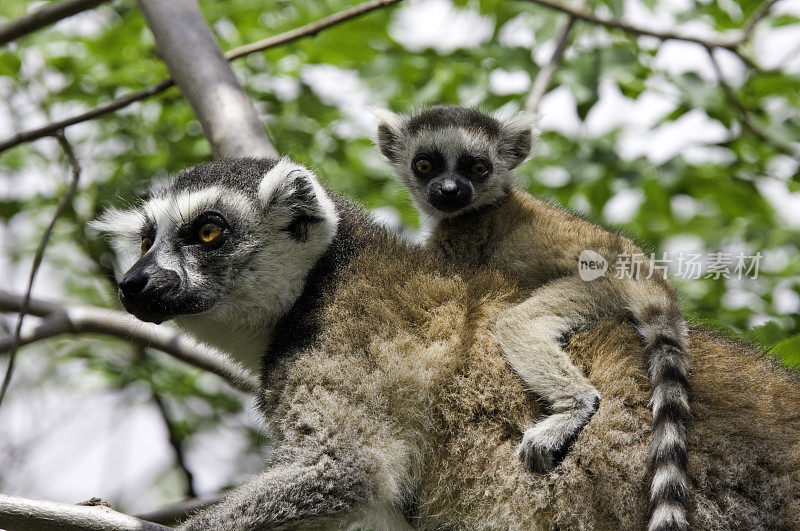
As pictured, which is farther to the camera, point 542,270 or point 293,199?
point 542,270

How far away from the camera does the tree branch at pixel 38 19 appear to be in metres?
4.04

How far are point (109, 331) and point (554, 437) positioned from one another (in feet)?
10.6

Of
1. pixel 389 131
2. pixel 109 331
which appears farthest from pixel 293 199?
pixel 389 131

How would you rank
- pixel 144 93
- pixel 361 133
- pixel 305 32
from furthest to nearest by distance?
pixel 361 133 < pixel 305 32 < pixel 144 93

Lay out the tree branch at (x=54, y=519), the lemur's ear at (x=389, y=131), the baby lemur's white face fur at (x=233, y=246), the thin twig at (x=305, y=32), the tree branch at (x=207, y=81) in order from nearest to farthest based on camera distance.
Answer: the tree branch at (x=54, y=519) < the baby lemur's white face fur at (x=233, y=246) < the tree branch at (x=207, y=81) < the thin twig at (x=305, y=32) < the lemur's ear at (x=389, y=131)

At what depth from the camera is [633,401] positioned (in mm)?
3082

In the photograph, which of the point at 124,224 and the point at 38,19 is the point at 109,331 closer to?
the point at 124,224

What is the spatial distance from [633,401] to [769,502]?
60cm

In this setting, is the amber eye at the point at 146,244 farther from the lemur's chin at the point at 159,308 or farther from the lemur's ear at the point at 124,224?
the lemur's chin at the point at 159,308

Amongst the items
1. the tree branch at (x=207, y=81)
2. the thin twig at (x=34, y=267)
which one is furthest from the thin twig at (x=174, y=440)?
the tree branch at (x=207, y=81)

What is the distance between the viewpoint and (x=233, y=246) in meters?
3.72

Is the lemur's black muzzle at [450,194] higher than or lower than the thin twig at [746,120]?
higher

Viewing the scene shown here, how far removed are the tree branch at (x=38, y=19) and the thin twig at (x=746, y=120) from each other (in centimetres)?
412

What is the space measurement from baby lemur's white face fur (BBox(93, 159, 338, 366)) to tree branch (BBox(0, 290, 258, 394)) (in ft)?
3.16
